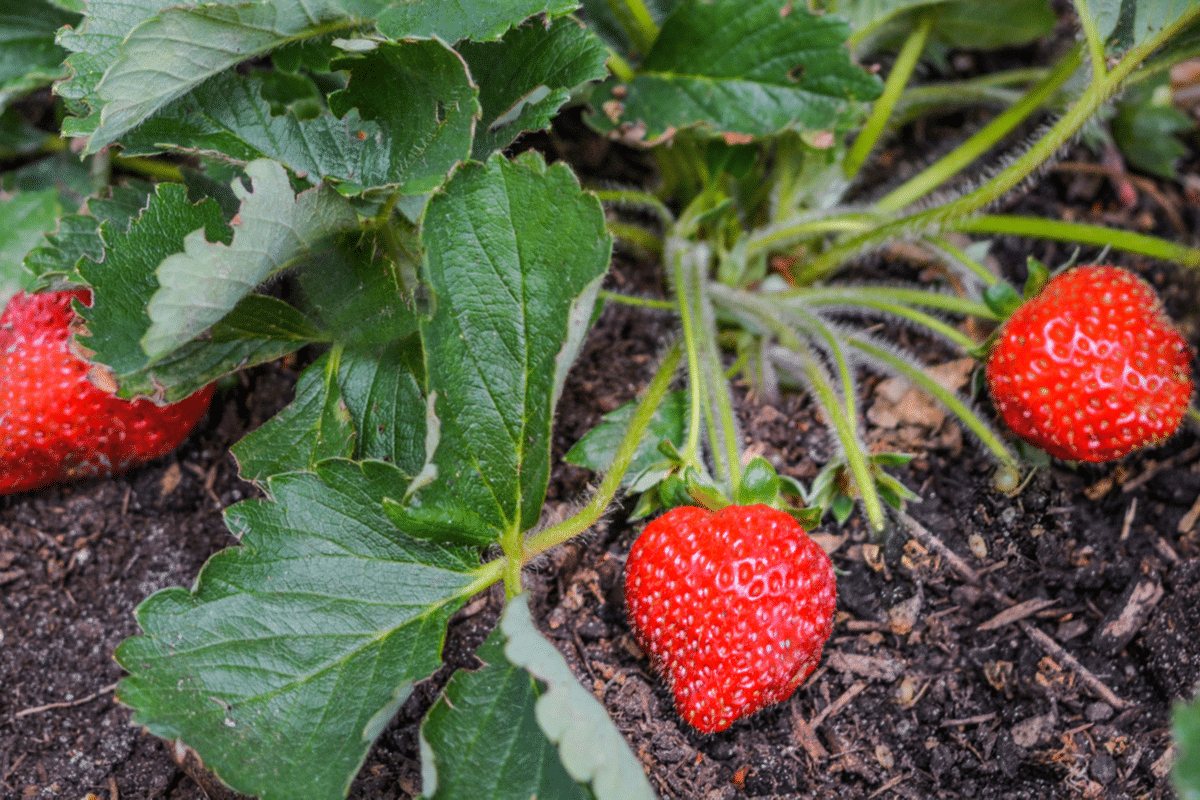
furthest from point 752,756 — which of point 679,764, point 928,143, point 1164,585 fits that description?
point 928,143

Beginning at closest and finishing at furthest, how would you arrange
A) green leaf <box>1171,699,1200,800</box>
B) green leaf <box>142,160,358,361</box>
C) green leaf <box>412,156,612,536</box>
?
green leaf <box>1171,699,1200,800</box> → green leaf <box>142,160,358,361</box> → green leaf <box>412,156,612,536</box>

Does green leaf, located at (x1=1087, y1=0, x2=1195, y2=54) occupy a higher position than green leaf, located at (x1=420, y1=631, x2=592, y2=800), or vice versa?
green leaf, located at (x1=1087, y1=0, x2=1195, y2=54)

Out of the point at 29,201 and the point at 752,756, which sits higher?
the point at 29,201

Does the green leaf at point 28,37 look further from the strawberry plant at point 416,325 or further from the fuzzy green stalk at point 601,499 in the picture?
the fuzzy green stalk at point 601,499

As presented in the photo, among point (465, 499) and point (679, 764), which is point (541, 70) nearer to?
point (465, 499)

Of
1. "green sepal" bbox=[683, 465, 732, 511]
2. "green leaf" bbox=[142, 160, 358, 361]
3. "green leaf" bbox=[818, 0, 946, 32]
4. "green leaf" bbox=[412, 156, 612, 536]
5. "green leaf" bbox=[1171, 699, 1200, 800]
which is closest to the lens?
"green leaf" bbox=[1171, 699, 1200, 800]

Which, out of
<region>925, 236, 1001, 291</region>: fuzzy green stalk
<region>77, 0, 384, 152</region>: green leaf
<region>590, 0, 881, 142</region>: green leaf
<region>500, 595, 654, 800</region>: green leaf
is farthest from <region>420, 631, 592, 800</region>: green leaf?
<region>925, 236, 1001, 291</region>: fuzzy green stalk

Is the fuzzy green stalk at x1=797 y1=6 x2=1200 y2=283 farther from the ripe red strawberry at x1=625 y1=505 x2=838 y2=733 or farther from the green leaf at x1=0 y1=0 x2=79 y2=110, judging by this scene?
the green leaf at x1=0 y1=0 x2=79 y2=110
